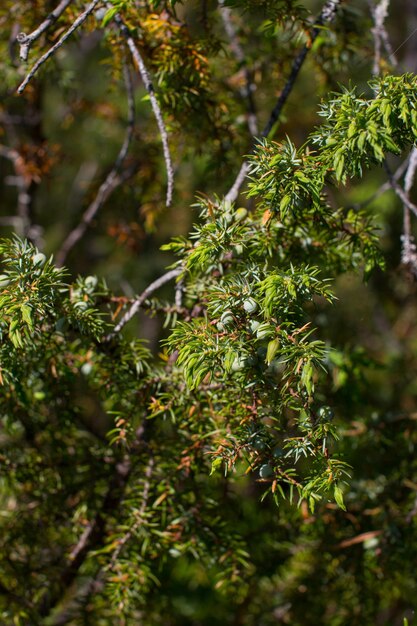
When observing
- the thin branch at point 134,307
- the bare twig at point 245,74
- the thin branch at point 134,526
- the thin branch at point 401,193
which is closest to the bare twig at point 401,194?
the thin branch at point 401,193

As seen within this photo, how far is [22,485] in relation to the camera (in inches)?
43.0

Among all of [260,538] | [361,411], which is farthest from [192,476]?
[361,411]

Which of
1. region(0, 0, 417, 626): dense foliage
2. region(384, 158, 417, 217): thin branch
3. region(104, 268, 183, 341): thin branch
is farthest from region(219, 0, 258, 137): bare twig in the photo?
region(104, 268, 183, 341): thin branch

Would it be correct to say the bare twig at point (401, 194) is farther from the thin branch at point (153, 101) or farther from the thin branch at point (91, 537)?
the thin branch at point (91, 537)

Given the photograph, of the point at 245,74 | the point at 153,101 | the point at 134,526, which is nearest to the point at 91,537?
the point at 134,526

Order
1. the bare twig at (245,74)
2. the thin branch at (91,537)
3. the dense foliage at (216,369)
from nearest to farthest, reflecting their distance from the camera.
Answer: the dense foliage at (216,369) → the thin branch at (91,537) → the bare twig at (245,74)

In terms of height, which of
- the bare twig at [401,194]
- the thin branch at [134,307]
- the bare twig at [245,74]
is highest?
the bare twig at [245,74]

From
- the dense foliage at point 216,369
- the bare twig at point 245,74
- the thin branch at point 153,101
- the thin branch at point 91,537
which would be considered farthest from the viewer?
the bare twig at point 245,74

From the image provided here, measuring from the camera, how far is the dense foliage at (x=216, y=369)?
2.33ft

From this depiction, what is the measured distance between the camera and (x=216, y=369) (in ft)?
2.44

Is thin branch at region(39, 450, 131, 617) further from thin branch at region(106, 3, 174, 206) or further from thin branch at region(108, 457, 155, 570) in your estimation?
thin branch at region(106, 3, 174, 206)

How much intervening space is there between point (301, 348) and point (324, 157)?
23 cm

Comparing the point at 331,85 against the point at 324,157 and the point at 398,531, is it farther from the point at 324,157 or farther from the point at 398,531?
the point at 398,531

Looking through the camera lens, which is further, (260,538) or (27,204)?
(27,204)
